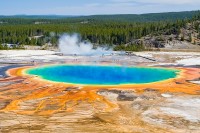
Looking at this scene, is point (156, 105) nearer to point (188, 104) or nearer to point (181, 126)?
point (188, 104)

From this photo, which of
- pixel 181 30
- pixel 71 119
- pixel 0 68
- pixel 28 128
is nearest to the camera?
pixel 28 128

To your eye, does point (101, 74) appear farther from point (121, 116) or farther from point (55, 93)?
point (121, 116)

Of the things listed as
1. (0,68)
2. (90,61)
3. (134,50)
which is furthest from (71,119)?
(134,50)

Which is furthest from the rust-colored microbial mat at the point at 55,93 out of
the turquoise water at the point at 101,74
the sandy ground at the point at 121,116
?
the turquoise water at the point at 101,74

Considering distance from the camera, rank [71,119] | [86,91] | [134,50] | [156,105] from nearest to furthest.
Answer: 1. [71,119]
2. [156,105]
3. [86,91]
4. [134,50]

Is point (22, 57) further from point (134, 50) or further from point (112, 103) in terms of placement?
point (112, 103)

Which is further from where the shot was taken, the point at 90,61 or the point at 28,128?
the point at 90,61

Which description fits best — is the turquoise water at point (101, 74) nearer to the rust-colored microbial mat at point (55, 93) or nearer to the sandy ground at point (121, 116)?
the rust-colored microbial mat at point (55, 93)

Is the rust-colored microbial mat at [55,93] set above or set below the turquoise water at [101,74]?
above
